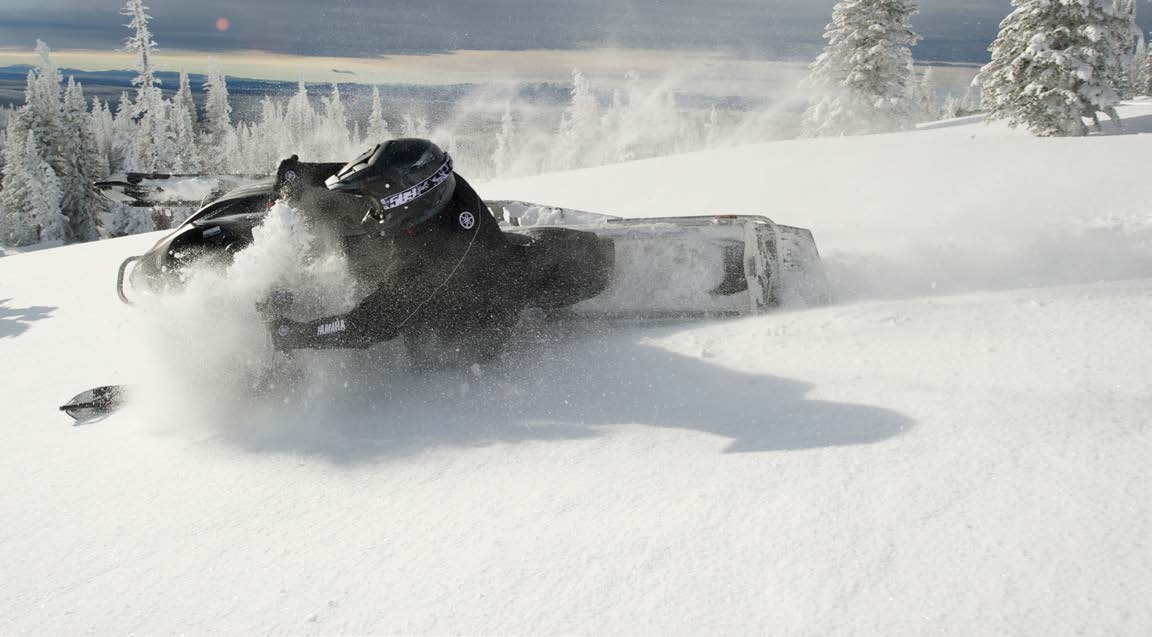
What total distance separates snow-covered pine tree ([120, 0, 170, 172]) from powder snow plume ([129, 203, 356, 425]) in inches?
2069

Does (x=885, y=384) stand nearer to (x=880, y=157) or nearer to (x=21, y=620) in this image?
(x=21, y=620)

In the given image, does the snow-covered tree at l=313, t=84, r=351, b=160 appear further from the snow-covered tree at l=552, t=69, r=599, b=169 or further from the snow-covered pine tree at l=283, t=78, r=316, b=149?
the snow-covered tree at l=552, t=69, r=599, b=169

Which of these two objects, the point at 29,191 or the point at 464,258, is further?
the point at 29,191

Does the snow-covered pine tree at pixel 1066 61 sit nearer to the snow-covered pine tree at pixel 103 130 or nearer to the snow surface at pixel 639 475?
the snow surface at pixel 639 475

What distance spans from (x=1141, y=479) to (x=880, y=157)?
29.0 feet

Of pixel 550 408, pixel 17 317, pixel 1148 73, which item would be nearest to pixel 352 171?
pixel 550 408

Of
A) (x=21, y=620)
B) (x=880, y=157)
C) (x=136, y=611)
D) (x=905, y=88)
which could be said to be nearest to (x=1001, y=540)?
(x=136, y=611)

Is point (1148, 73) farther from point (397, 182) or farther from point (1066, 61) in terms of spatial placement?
point (397, 182)

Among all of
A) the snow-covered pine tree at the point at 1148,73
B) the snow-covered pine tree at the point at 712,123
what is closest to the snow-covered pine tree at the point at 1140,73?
the snow-covered pine tree at the point at 1148,73

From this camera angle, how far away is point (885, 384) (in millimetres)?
3684

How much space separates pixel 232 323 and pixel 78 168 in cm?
5891

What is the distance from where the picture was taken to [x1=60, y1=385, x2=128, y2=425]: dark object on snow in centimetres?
461

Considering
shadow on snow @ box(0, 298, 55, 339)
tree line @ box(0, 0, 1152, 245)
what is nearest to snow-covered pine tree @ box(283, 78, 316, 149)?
tree line @ box(0, 0, 1152, 245)

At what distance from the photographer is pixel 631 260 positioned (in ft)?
17.8
